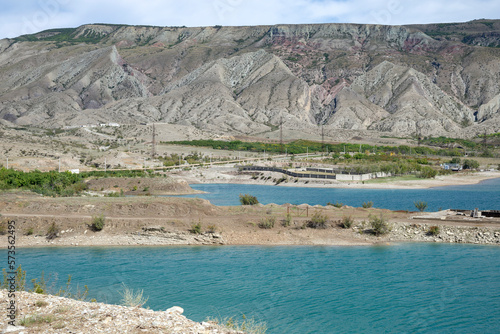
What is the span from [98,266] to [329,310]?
11.7 meters

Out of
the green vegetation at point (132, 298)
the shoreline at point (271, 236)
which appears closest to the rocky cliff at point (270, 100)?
the shoreline at point (271, 236)

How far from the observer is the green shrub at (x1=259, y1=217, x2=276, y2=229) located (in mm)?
30919

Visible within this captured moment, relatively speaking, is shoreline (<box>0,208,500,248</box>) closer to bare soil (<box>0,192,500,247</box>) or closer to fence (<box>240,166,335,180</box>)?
bare soil (<box>0,192,500,247</box>)

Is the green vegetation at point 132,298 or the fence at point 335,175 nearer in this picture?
the green vegetation at point 132,298

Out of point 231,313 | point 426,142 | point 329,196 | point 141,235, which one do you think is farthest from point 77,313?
point 426,142

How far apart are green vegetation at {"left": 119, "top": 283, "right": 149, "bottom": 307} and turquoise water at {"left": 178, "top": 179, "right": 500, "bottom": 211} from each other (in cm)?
2696

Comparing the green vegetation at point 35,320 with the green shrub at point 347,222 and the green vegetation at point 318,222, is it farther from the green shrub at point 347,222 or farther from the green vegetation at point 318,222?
the green shrub at point 347,222

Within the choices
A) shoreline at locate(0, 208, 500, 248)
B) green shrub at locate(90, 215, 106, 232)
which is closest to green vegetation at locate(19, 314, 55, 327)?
shoreline at locate(0, 208, 500, 248)

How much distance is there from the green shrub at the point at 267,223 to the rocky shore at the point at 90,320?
17242mm

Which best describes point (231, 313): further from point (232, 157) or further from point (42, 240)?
point (232, 157)

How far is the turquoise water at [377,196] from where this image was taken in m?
46.7

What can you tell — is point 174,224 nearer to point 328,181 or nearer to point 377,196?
point 377,196

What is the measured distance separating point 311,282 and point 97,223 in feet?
48.1

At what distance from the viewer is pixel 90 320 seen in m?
12.4
